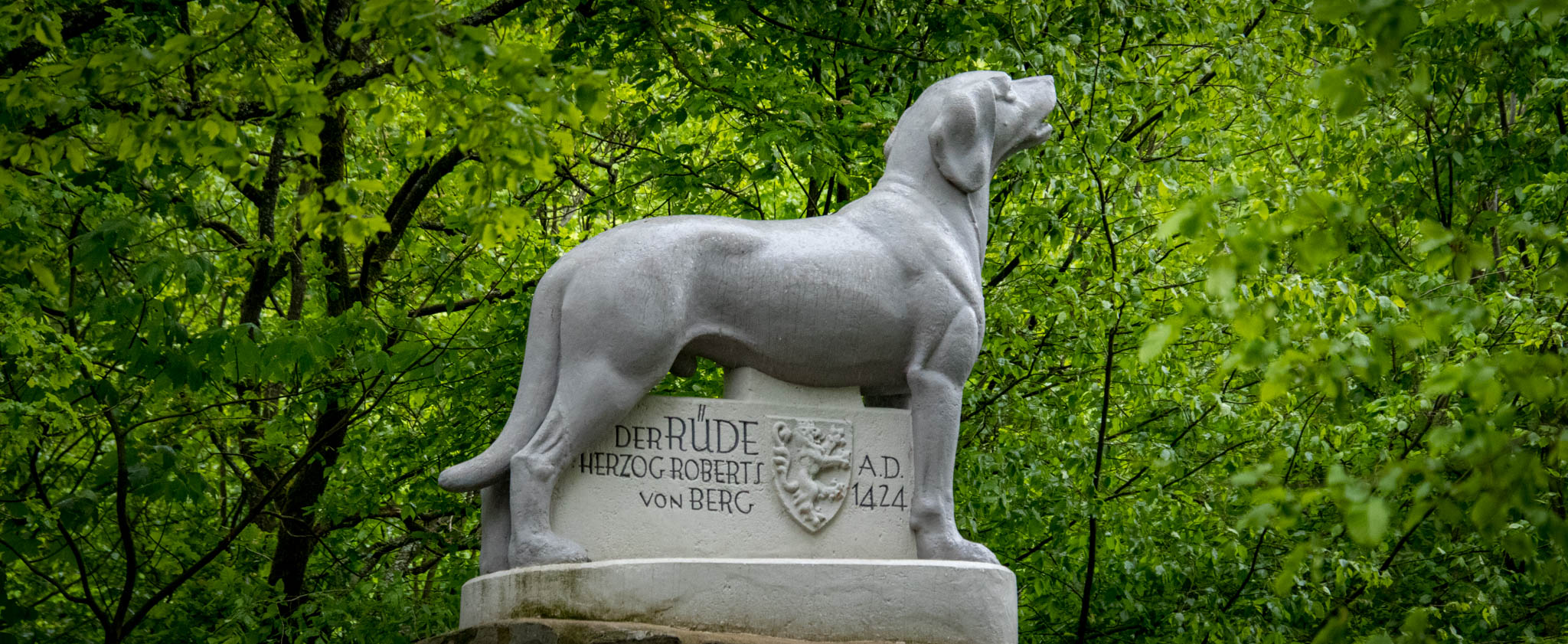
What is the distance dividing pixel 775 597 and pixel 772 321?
0.96 m

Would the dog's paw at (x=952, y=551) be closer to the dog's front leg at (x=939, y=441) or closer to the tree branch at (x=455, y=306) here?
the dog's front leg at (x=939, y=441)

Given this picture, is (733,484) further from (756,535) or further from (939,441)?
(939,441)

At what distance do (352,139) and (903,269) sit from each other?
702 cm

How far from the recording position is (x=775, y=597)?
512 cm

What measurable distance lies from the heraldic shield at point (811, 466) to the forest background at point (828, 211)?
1934mm

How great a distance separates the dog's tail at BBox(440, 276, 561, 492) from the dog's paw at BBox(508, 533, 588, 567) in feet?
0.90

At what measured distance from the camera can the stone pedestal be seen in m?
5.06

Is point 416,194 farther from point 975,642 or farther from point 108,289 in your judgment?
point 975,642

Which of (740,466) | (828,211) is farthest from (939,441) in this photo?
(828,211)

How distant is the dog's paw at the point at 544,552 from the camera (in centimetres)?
511

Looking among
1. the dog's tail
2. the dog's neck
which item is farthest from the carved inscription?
the dog's neck

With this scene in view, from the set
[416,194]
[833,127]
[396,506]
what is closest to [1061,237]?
[833,127]

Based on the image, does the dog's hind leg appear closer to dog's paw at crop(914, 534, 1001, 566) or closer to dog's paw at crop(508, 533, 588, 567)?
dog's paw at crop(508, 533, 588, 567)

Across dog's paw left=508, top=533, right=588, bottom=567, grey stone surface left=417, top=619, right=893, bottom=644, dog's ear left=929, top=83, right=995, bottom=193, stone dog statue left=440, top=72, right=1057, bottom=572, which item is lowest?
grey stone surface left=417, top=619, right=893, bottom=644
